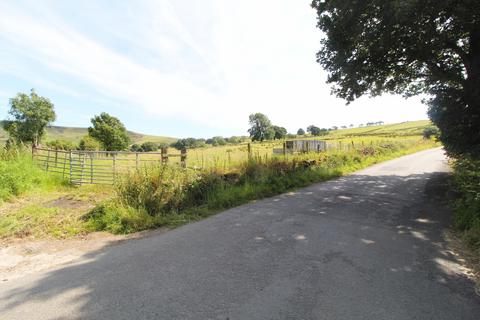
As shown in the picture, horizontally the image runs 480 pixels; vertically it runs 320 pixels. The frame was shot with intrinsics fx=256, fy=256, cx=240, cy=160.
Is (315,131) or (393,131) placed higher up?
(315,131)

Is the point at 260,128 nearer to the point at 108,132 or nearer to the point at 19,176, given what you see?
the point at 108,132

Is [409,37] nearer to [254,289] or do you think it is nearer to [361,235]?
[361,235]

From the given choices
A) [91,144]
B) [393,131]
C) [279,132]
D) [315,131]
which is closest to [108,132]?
[91,144]

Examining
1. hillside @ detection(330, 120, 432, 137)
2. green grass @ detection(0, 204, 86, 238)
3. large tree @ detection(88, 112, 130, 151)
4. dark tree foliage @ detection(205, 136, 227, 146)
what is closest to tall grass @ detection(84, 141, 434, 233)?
green grass @ detection(0, 204, 86, 238)

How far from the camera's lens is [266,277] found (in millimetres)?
3615

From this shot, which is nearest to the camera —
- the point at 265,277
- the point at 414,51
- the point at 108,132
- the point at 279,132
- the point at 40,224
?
the point at 265,277

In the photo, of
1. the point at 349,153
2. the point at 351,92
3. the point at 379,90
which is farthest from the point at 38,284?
the point at 349,153

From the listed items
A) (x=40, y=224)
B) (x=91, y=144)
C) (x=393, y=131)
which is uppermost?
(x=393, y=131)

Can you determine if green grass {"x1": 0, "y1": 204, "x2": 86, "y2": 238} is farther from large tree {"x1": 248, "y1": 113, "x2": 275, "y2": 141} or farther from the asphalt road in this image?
large tree {"x1": 248, "y1": 113, "x2": 275, "y2": 141}

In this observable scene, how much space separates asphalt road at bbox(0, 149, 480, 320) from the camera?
9.62 ft

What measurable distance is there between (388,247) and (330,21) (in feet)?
29.8

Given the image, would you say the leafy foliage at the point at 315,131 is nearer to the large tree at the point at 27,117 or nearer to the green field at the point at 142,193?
the large tree at the point at 27,117

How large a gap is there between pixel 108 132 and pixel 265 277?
59538 mm

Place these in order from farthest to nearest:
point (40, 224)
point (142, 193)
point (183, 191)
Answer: point (183, 191)
point (142, 193)
point (40, 224)
